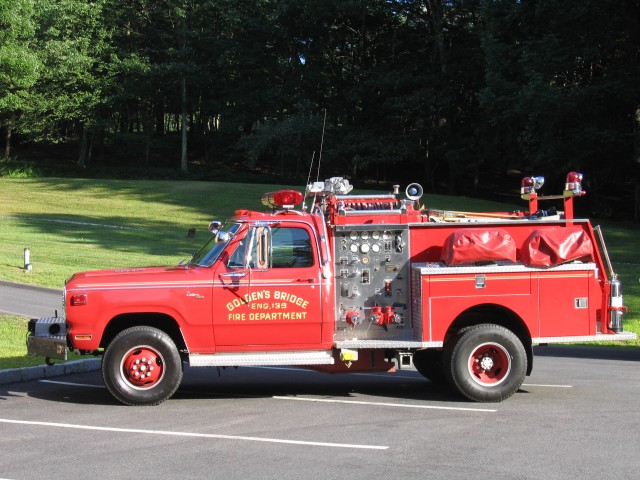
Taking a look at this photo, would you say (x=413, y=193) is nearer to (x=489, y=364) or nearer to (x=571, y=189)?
(x=571, y=189)

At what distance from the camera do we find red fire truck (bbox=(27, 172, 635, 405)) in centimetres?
954

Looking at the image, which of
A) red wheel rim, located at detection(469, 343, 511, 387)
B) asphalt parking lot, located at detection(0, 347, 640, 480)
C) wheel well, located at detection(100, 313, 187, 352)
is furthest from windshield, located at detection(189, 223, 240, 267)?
red wheel rim, located at detection(469, 343, 511, 387)

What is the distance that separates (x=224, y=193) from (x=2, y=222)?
14639 mm

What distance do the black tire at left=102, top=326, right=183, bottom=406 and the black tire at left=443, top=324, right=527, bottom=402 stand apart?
3.13m

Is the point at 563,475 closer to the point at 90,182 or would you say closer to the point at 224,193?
the point at 224,193

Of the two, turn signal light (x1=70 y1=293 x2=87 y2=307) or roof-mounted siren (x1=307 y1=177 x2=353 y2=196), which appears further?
roof-mounted siren (x1=307 y1=177 x2=353 y2=196)

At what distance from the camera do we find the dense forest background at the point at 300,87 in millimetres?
44281

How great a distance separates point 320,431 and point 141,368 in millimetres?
2333

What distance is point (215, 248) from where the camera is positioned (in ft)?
32.6

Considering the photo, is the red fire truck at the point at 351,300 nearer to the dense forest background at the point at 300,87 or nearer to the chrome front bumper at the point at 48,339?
the chrome front bumper at the point at 48,339

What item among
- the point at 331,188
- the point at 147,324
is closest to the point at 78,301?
the point at 147,324

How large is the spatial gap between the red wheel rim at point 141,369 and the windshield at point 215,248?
1.18 m

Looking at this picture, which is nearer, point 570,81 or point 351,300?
point 351,300

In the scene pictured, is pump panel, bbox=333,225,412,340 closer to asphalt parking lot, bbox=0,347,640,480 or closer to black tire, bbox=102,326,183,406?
asphalt parking lot, bbox=0,347,640,480
